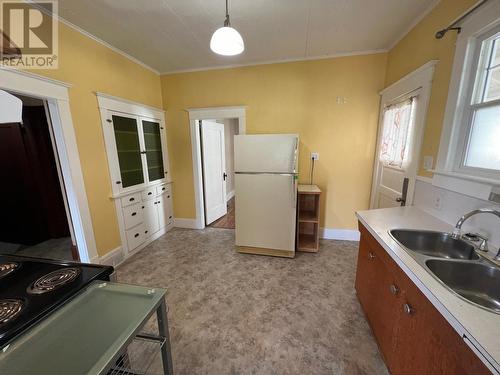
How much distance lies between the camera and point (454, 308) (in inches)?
30.6

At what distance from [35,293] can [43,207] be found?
129 inches

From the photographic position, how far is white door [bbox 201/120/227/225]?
3.67m

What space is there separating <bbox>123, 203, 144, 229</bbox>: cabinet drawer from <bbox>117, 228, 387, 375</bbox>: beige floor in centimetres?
46

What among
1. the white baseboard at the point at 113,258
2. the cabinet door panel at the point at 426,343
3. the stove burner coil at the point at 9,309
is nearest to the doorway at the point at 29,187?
the white baseboard at the point at 113,258

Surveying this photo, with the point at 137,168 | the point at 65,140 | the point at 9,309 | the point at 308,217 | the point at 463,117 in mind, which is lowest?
the point at 308,217

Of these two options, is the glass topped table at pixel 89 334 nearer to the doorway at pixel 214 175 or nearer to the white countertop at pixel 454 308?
the white countertop at pixel 454 308

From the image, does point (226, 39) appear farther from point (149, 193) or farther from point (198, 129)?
point (149, 193)

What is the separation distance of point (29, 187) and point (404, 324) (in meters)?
4.67

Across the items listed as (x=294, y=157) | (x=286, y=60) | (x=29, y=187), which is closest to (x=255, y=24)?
(x=286, y=60)

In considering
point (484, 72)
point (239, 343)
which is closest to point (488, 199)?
point (484, 72)

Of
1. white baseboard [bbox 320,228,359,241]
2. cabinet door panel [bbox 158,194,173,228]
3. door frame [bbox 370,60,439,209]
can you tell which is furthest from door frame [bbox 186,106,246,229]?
white baseboard [bbox 320,228,359,241]

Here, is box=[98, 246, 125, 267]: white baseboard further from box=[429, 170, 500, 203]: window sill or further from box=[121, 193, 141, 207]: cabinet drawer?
box=[429, 170, 500, 203]: window sill

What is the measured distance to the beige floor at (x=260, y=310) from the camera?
1.45 metres

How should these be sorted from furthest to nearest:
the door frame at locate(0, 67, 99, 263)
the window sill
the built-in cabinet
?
1. the built-in cabinet
2. the door frame at locate(0, 67, 99, 263)
3. the window sill
